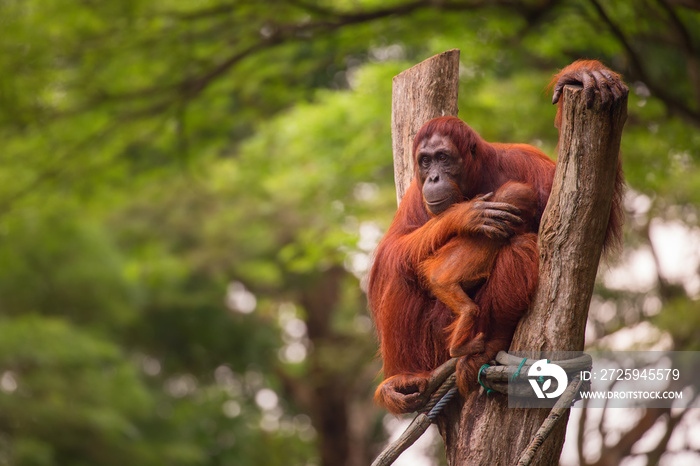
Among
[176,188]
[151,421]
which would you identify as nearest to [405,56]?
[176,188]

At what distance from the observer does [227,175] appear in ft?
45.1

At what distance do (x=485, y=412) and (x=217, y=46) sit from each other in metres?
6.95

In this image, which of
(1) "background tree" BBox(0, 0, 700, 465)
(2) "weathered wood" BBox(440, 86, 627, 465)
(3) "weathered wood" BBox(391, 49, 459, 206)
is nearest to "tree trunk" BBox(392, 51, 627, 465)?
(2) "weathered wood" BBox(440, 86, 627, 465)

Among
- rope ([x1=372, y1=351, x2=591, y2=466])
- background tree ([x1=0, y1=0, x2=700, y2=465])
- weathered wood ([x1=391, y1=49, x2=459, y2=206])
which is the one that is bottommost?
background tree ([x1=0, y1=0, x2=700, y2=465])

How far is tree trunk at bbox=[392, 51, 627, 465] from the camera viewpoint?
2.81 m

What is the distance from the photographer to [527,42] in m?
7.73

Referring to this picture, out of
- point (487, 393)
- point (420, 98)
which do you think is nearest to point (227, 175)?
point (420, 98)

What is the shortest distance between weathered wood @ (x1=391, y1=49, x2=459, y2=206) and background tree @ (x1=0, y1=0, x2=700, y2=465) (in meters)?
2.50

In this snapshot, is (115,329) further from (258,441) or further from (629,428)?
(629,428)

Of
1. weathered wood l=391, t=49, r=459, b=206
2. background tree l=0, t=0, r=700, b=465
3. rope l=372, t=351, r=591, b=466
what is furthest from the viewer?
background tree l=0, t=0, r=700, b=465

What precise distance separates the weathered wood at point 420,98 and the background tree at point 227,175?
2500mm

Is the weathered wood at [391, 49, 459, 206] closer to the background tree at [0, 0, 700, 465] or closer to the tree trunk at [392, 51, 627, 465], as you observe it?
the tree trunk at [392, 51, 627, 465]

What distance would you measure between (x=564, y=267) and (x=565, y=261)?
0.02 meters

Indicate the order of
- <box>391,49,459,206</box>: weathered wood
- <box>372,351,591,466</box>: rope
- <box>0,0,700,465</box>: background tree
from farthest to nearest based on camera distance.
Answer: <box>0,0,700,465</box>: background tree < <box>391,49,459,206</box>: weathered wood < <box>372,351,591,466</box>: rope
